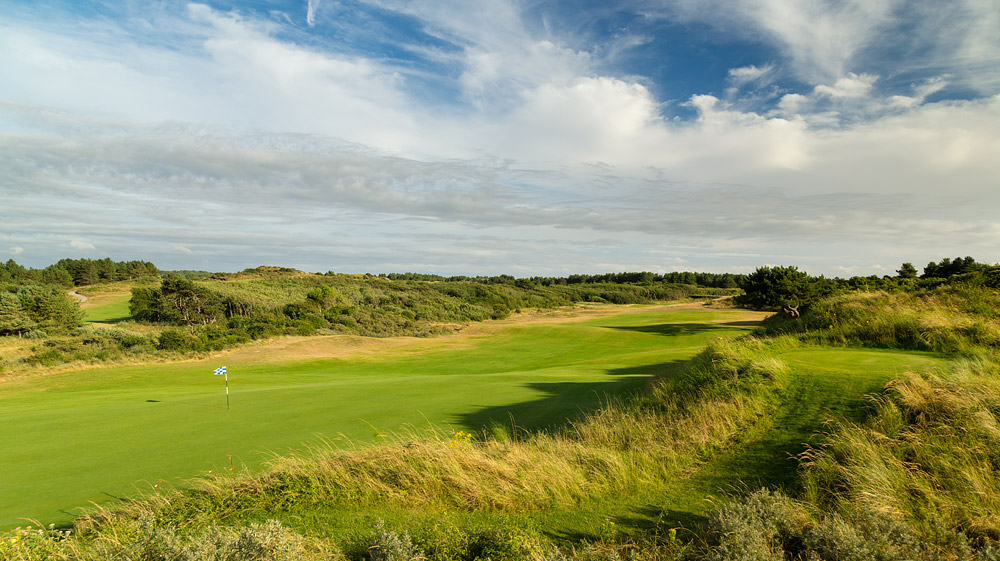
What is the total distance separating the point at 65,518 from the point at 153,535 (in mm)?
3075

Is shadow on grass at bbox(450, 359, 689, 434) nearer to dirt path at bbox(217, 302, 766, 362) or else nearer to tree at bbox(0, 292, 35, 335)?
dirt path at bbox(217, 302, 766, 362)

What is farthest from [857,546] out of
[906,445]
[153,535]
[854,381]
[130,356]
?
[130,356]

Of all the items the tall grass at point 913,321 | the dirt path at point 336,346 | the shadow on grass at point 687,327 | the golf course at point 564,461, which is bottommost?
the dirt path at point 336,346

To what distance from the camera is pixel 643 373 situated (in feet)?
64.4

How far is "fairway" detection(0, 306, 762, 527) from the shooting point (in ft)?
25.8

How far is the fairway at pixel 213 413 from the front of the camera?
25.8ft

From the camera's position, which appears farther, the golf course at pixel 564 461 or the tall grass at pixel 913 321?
the tall grass at pixel 913 321

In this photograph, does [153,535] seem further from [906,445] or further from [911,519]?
[906,445]

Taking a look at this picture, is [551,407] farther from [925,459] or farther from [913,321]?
[913,321]

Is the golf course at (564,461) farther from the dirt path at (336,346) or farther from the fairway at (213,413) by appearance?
the dirt path at (336,346)

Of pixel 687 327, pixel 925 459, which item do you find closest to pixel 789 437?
pixel 925 459

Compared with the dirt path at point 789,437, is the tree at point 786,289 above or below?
above

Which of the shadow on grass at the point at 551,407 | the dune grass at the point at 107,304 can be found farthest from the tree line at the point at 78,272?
the shadow on grass at the point at 551,407

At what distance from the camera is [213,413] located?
12.5m
